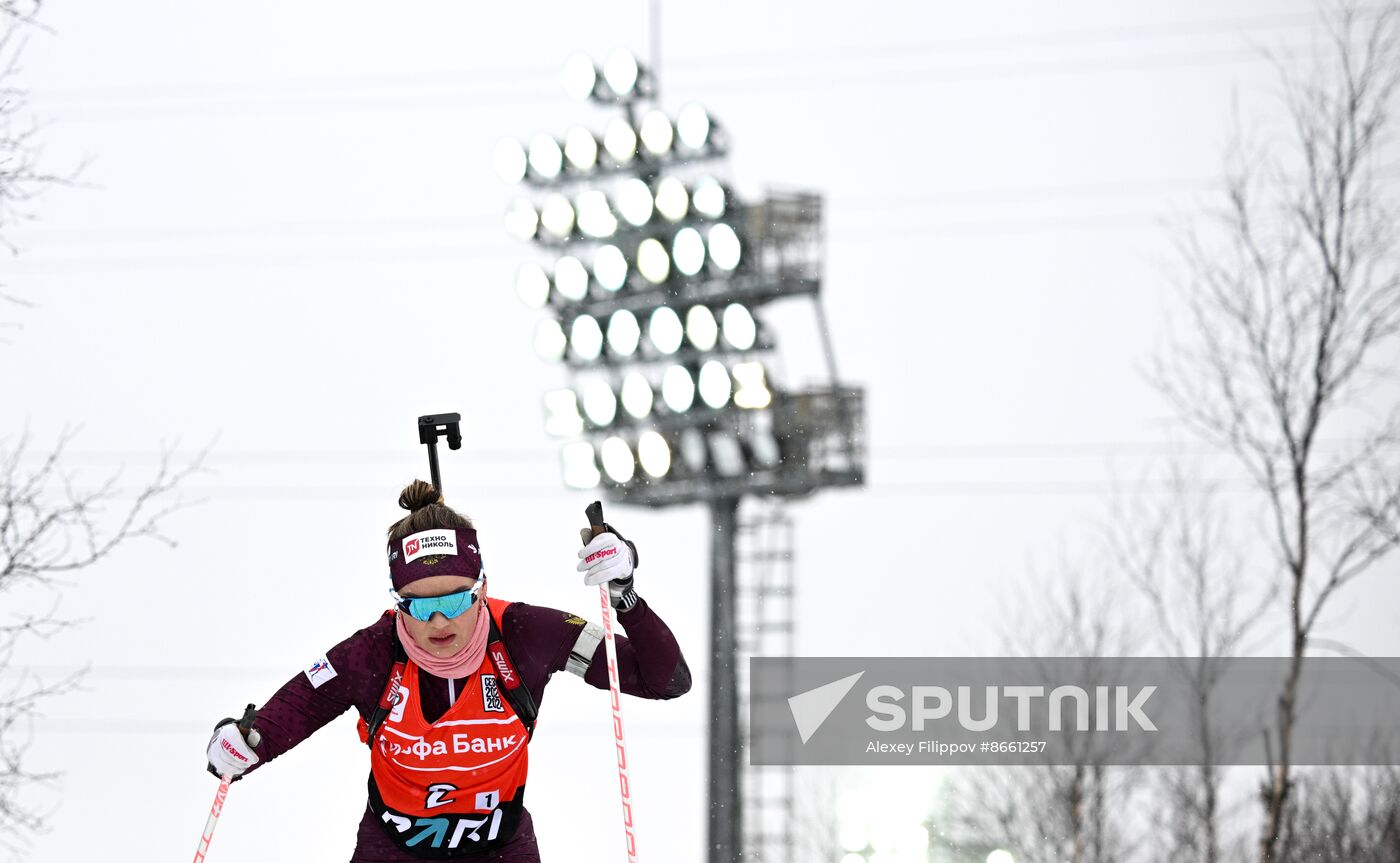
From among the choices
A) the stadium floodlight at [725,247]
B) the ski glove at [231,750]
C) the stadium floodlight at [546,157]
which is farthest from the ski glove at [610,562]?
the stadium floodlight at [546,157]

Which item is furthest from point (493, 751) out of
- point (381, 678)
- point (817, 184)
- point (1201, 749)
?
point (817, 184)

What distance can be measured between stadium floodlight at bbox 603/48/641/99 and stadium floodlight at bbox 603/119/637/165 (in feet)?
0.69

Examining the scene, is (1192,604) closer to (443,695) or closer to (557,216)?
(557,216)

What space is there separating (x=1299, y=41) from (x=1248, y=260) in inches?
48.2

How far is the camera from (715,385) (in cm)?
1035

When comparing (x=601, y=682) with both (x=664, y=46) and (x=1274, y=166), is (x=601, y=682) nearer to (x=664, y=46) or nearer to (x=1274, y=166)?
(x=1274, y=166)

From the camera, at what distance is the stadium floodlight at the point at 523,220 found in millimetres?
11312

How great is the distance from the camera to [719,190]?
10453mm

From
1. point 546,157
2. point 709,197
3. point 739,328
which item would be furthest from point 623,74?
point 739,328

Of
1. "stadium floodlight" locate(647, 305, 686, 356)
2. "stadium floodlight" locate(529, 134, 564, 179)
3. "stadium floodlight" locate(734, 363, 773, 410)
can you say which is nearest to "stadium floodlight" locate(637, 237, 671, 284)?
"stadium floodlight" locate(647, 305, 686, 356)

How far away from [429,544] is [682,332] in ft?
22.7

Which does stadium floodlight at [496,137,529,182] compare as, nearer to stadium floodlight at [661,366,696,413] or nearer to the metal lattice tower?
stadium floodlight at [661,366,696,413]

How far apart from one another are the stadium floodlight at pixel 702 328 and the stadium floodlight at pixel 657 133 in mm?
1142

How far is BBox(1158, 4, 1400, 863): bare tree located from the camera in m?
7.28
